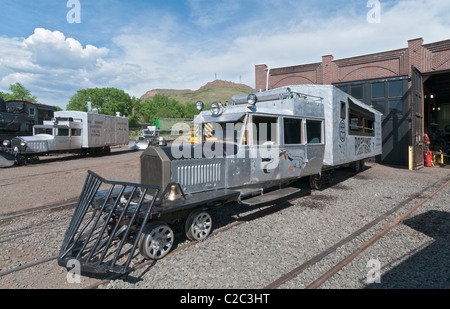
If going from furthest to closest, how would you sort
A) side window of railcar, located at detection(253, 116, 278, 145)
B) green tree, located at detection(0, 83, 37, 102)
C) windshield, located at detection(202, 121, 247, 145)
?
green tree, located at detection(0, 83, 37, 102) → side window of railcar, located at detection(253, 116, 278, 145) → windshield, located at detection(202, 121, 247, 145)

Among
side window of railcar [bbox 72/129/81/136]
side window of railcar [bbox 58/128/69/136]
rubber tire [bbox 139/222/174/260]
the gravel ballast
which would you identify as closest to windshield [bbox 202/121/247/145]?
the gravel ballast

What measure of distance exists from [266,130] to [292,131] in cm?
95

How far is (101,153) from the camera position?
22.2m

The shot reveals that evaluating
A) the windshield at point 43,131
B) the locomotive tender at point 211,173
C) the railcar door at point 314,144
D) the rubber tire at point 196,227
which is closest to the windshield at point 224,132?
the locomotive tender at point 211,173

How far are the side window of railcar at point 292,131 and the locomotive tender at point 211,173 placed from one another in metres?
0.03

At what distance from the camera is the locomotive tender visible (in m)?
4.17

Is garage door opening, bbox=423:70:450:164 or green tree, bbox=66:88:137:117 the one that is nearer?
garage door opening, bbox=423:70:450:164

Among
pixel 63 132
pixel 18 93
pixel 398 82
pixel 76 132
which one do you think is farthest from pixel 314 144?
pixel 18 93

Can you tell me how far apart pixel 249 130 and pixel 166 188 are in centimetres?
231

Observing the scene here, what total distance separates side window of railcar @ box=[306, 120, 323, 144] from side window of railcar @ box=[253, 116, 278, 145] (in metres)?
1.55

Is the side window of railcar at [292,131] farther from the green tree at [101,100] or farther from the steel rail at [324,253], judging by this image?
the green tree at [101,100]

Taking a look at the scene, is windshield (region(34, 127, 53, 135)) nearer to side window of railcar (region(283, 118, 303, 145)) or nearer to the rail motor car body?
the rail motor car body

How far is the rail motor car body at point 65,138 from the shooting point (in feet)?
51.3

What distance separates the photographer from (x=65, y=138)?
708 inches
